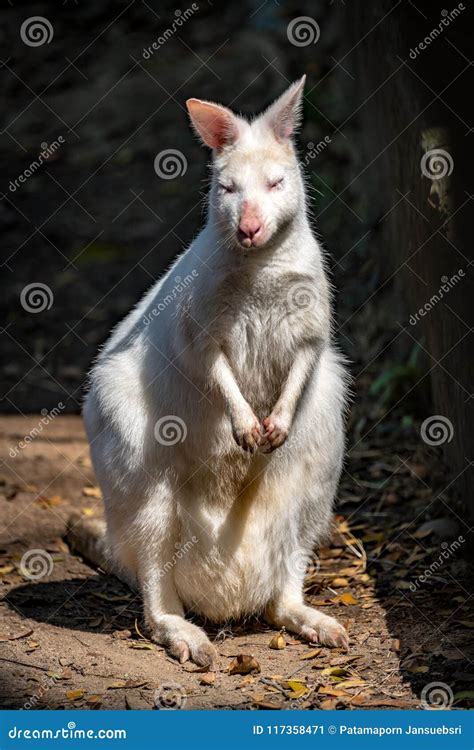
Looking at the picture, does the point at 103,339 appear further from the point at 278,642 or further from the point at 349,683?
the point at 349,683

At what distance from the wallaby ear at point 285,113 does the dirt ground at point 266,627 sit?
213 centimetres

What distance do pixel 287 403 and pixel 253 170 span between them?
94cm

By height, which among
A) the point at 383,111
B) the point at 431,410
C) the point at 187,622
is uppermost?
the point at 383,111

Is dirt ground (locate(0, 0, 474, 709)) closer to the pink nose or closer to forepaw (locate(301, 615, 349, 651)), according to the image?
forepaw (locate(301, 615, 349, 651))

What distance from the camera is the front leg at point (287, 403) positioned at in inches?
172

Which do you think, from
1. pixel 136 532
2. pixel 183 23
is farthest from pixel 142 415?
pixel 183 23

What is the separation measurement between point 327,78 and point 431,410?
4.49 m

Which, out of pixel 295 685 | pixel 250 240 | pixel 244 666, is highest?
pixel 250 240

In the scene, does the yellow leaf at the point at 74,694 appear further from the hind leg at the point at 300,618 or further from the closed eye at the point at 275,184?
the closed eye at the point at 275,184

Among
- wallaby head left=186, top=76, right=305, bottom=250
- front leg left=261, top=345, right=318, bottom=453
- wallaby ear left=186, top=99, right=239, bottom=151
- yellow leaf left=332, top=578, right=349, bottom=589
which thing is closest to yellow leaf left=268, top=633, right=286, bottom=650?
yellow leaf left=332, top=578, right=349, bottom=589

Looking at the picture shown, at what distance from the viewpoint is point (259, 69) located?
11.8 m

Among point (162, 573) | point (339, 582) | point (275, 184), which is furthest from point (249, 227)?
point (339, 582)

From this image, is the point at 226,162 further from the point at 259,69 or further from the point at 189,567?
the point at 259,69

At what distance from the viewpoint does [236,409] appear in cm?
433
